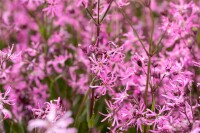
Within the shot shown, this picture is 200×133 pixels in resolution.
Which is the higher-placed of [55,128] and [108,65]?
[108,65]

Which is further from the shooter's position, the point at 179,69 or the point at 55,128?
the point at 179,69

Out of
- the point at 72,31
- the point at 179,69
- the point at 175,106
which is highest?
the point at 72,31

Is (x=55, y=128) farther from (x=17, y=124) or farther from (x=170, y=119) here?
(x=17, y=124)

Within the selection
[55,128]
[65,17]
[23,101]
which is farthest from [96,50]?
[65,17]

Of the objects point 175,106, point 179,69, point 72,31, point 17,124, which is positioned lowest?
point 17,124

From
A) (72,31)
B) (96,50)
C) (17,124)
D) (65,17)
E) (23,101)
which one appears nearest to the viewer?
(96,50)

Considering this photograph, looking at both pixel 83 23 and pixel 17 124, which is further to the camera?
pixel 83 23

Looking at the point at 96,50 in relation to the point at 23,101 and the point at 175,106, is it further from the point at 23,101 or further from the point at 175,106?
the point at 23,101

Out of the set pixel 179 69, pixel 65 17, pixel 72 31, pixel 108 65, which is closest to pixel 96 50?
pixel 108 65

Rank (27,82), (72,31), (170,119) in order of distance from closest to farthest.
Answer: (170,119) → (27,82) → (72,31)
